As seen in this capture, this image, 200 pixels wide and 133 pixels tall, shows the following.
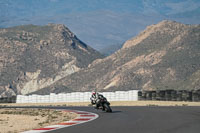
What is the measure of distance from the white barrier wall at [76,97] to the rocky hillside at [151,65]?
49951 millimetres

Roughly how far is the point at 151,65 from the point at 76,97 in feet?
254

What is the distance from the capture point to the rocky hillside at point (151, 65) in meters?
125

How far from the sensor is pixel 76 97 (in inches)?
2467

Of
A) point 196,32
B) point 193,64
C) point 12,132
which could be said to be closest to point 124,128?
point 12,132

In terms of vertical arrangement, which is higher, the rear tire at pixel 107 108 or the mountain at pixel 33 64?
the mountain at pixel 33 64

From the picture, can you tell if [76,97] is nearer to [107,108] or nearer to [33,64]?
[107,108]

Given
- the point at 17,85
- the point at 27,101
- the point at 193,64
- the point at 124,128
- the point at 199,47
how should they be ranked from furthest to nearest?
the point at 17,85
the point at 199,47
the point at 193,64
the point at 27,101
the point at 124,128

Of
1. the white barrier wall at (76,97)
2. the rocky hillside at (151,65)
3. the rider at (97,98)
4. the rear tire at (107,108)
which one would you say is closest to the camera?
the rear tire at (107,108)

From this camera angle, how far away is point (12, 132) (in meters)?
17.9

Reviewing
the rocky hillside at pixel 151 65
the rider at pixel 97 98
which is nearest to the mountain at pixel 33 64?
the rocky hillside at pixel 151 65

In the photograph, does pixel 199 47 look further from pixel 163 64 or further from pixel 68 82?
pixel 68 82

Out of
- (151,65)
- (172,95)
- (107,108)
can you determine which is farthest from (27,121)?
(151,65)

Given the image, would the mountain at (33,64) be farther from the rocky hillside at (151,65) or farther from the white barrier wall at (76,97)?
the white barrier wall at (76,97)

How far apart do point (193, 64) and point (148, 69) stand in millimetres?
14685
